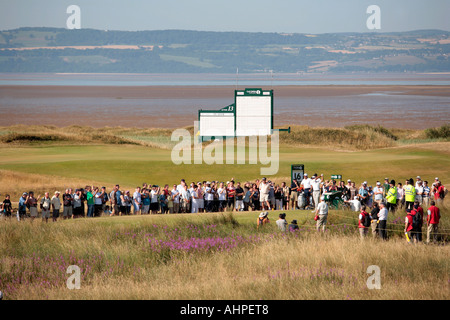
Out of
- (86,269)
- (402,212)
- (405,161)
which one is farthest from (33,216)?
(405,161)

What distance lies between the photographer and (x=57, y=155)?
45.1 meters

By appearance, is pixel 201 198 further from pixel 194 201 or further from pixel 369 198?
pixel 369 198

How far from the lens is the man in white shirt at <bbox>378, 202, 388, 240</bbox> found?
71.7ft

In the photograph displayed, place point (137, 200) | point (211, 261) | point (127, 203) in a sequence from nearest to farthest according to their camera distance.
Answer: point (211, 261)
point (127, 203)
point (137, 200)

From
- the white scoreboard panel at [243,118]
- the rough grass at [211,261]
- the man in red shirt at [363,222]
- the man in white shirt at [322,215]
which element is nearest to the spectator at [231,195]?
the rough grass at [211,261]

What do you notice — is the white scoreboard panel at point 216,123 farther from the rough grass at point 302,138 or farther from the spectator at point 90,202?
the spectator at point 90,202

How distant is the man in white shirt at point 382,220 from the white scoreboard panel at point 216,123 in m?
40.8

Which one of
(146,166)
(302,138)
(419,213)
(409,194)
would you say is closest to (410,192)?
(409,194)

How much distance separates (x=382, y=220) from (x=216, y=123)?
4194 centimetres

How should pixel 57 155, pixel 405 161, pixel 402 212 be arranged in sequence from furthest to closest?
pixel 57 155 < pixel 405 161 < pixel 402 212

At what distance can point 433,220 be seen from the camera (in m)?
21.6

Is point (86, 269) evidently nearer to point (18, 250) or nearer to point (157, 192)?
point (18, 250)

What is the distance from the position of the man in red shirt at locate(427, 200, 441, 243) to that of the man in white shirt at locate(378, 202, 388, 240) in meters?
1.40
